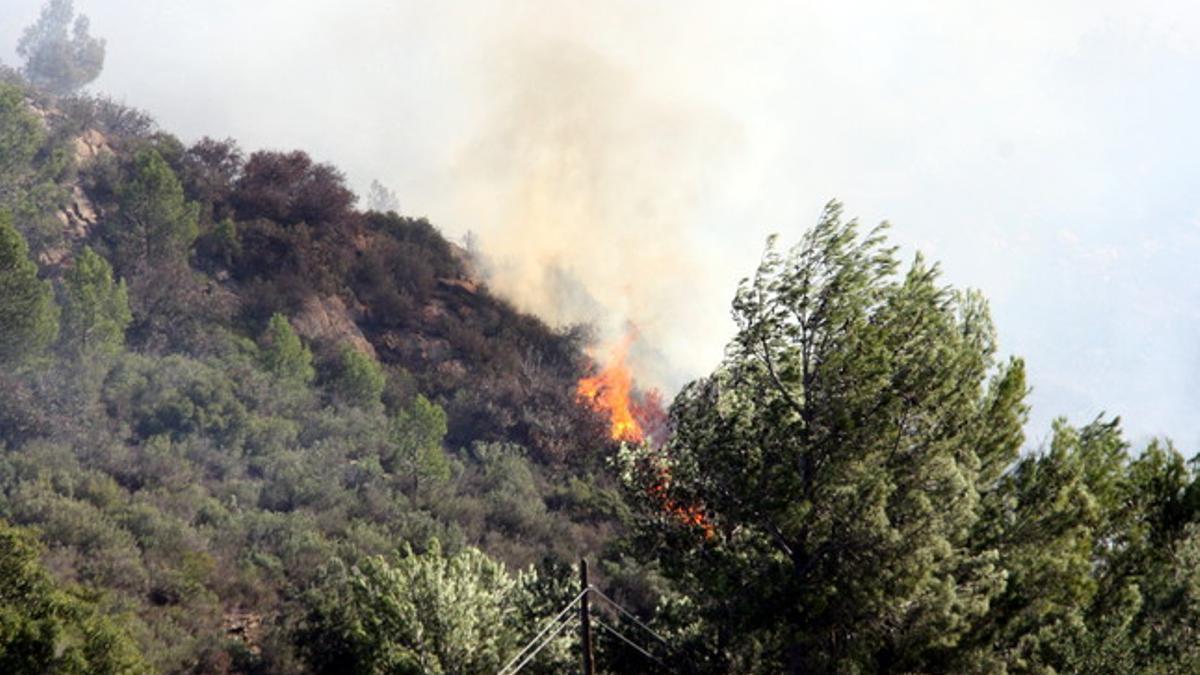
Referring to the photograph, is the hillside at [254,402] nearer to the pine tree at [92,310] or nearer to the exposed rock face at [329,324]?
the exposed rock face at [329,324]

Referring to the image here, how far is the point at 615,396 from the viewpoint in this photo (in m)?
60.1

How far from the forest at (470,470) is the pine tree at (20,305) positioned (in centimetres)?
15

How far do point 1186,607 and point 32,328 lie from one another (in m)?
41.8

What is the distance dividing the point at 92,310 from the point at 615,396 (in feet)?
98.2

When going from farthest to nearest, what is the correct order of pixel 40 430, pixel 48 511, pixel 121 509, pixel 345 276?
pixel 345 276 < pixel 40 430 < pixel 121 509 < pixel 48 511

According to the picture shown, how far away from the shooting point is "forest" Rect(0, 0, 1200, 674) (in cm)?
1659

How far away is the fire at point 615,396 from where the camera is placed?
56406 millimetres

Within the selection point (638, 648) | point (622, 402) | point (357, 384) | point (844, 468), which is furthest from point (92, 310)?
point (844, 468)

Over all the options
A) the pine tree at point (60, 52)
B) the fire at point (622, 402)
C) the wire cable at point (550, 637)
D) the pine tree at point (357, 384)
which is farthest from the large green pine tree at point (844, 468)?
the pine tree at point (60, 52)

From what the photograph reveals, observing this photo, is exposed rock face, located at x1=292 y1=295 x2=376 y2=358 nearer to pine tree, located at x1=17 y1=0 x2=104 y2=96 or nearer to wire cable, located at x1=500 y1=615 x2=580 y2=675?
wire cable, located at x1=500 y1=615 x2=580 y2=675

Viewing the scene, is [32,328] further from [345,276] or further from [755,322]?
[755,322]

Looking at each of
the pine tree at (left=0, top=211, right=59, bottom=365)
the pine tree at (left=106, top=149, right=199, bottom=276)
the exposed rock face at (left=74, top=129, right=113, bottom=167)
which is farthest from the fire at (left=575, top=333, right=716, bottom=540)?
the exposed rock face at (left=74, top=129, right=113, bottom=167)

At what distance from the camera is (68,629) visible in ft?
60.6

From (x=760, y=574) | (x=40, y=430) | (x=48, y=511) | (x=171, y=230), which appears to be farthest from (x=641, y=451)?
(x=171, y=230)
